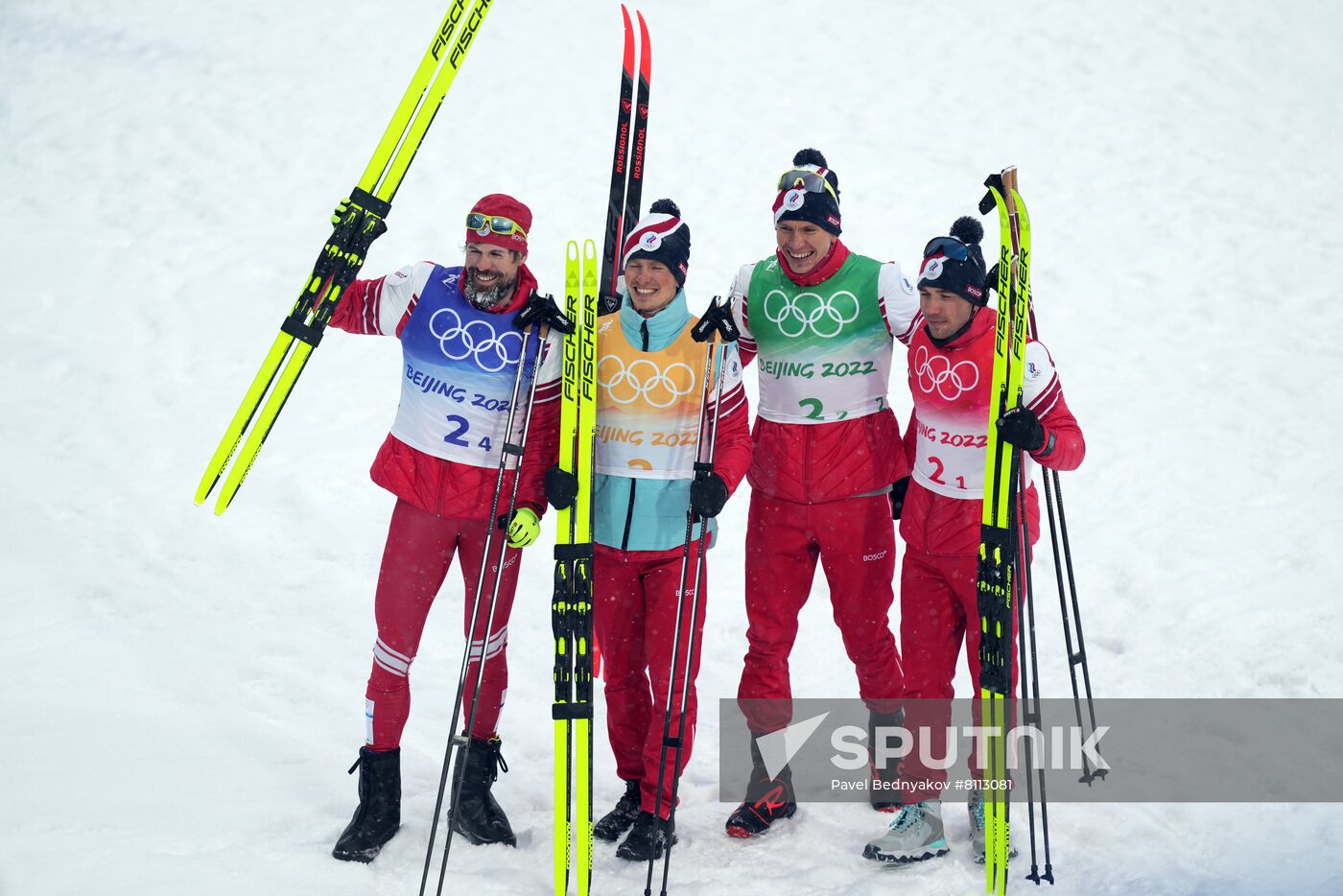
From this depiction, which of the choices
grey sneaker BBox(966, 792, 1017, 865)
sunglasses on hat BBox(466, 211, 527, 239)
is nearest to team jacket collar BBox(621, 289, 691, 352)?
sunglasses on hat BBox(466, 211, 527, 239)

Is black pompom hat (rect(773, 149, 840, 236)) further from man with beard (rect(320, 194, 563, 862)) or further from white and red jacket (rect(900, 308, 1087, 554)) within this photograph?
man with beard (rect(320, 194, 563, 862))

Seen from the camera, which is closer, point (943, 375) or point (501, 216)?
point (501, 216)

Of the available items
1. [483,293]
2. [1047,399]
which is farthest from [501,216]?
[1047,399]

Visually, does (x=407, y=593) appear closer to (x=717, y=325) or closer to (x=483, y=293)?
(x=483, y=293)

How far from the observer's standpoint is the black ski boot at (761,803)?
3982 millimetres

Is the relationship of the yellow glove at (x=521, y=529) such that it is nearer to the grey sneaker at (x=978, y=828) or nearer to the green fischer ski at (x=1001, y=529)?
the green fischer ski at (x=1001, y=529)

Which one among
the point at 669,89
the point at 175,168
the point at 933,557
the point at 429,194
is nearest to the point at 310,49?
the point at 175,168

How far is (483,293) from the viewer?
3.57 metres

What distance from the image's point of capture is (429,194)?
10.0 m

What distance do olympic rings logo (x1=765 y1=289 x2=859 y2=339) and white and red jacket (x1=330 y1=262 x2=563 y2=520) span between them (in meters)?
0.82

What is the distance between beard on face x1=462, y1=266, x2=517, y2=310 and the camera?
11.7 feet

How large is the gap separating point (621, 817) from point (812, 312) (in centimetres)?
194

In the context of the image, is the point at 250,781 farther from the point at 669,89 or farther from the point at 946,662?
the point at 669,89

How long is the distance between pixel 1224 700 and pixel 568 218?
21.8 feet
